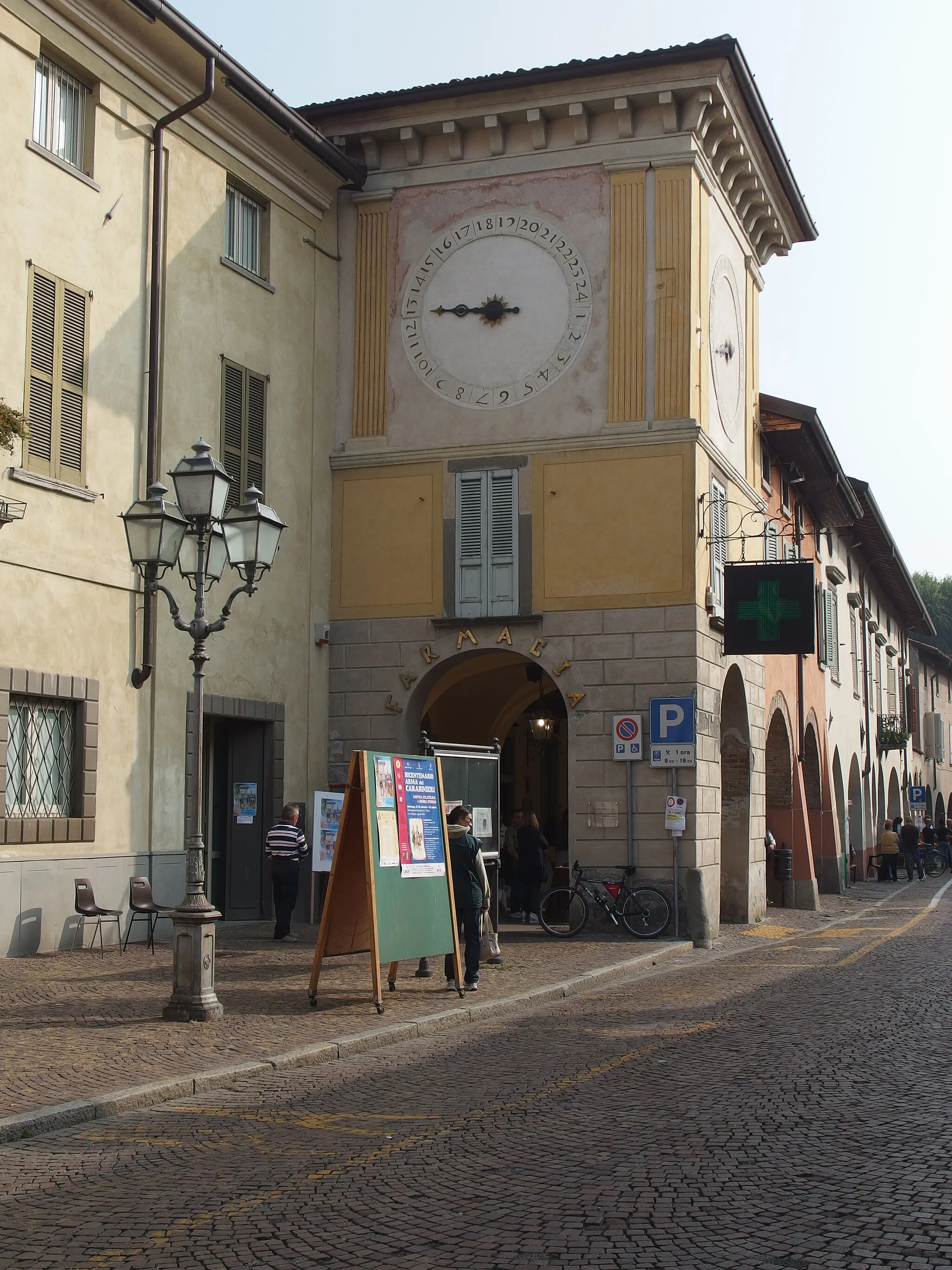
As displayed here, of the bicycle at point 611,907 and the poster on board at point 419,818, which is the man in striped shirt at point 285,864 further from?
the poster on board at point 419,818

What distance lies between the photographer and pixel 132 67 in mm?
17797

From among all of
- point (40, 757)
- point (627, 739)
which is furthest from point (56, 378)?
point (627, 739)

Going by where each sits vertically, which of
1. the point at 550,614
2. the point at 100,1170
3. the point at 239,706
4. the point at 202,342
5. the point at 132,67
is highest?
the point at 132,67

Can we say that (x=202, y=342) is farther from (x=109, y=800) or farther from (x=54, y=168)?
(x=109, y=800)

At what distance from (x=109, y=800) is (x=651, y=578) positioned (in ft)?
26.0

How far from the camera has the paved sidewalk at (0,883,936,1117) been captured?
31.1 ft

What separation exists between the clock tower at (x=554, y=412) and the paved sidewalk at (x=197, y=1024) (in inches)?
144

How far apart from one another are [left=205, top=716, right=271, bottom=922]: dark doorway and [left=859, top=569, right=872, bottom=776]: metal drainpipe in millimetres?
27510

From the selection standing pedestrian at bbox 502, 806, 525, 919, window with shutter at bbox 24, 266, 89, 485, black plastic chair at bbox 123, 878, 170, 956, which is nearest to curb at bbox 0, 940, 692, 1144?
black plastic chair at bbox 123, 878, 170, 956

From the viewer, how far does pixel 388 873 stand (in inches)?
503

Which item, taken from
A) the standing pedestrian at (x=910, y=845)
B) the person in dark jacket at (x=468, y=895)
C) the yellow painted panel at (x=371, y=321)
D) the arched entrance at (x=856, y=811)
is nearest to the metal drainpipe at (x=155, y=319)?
the yellow painted panel at (x=371, y=321)

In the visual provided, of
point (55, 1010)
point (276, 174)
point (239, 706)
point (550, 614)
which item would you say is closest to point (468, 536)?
point (550, 614)

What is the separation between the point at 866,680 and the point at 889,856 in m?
6.01

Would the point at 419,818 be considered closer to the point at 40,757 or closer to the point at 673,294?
the point at 40,757
